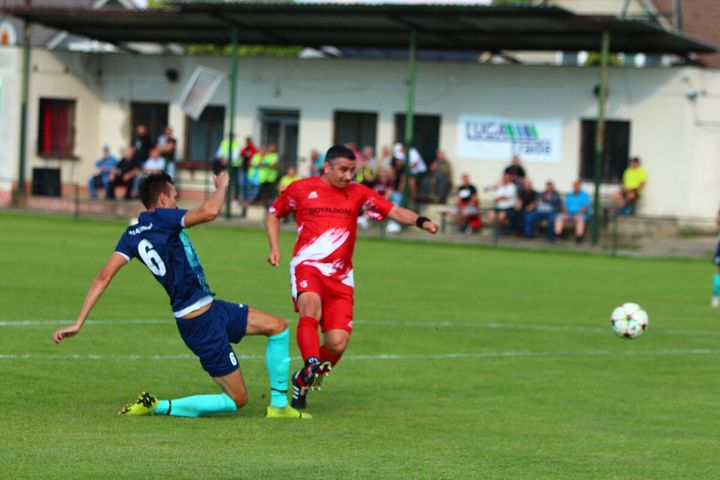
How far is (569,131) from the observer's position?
4084 centimetres

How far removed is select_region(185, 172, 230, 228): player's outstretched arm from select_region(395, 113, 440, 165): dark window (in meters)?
33.7

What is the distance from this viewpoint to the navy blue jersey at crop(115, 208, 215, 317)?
392 inches

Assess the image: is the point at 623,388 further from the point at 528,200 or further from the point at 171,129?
the point at 171,129

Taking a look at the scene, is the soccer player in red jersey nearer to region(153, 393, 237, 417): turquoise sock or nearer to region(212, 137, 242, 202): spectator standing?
region(153, 393, 237, 417): turquoise sock

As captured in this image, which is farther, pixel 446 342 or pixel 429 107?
pixel 429 107

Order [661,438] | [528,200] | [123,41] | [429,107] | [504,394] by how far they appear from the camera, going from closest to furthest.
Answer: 1. [661,438]
2. [504,394]
3. [528,200]
4. [429,107]
5. [123,41]

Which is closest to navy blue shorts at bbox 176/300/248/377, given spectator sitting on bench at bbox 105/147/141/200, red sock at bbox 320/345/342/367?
red sock at bbox 320/345/342/367

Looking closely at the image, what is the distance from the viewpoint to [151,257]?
1003 cm

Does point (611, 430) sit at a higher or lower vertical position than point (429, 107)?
lower

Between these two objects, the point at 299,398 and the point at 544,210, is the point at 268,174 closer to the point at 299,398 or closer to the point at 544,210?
the point at 544,210

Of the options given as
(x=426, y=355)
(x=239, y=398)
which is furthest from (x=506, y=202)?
(x=239, y=398)

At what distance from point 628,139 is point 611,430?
3044 centimetres

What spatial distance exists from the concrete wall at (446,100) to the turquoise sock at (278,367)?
2995 cm

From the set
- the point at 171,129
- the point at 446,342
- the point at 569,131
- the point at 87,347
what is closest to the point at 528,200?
the point at 569,131
